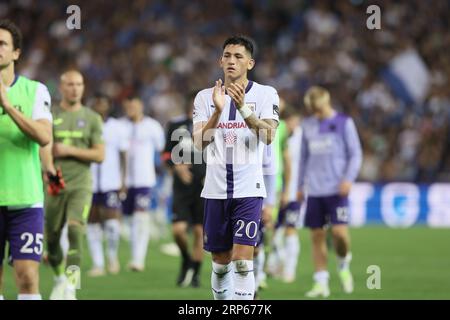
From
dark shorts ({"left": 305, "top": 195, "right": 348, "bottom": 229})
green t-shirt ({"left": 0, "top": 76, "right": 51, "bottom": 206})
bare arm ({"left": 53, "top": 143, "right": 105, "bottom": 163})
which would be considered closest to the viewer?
green t-shirt ({"left": 0, "top": 76, "right": 51, "bottom": 206})

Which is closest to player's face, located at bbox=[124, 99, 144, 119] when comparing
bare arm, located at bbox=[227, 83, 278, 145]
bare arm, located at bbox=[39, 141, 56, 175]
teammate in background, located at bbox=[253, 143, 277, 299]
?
teammate in background, located at bbox=[253, 143, 277, 299]

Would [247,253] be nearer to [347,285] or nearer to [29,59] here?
[347,285]

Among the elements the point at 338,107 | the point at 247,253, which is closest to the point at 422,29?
the point at 338,107

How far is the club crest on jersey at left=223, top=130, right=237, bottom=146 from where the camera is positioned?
9.29 m

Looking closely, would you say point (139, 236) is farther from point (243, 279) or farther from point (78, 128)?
Answer: point (243, 279)

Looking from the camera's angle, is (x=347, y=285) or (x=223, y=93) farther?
(x=347, y=285)

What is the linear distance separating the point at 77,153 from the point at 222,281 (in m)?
3.26

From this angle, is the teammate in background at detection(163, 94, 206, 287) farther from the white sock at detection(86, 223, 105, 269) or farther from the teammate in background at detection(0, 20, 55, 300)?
the teammate in background at detection(0, 20, 55, 300)

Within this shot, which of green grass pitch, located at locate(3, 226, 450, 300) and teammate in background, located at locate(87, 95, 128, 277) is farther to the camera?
teammate in background, located at locate(87, 95, 128, 277)

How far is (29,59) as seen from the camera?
98.2ft

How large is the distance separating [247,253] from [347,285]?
14.4 feet

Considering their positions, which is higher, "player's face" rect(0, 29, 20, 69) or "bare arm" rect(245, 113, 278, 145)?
"player's face" rect(0, 29, 20, 69)

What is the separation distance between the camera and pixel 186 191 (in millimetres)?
14391

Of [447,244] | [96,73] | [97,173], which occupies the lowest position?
[447,244]
